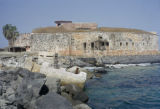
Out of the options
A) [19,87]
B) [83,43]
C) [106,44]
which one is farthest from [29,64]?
[106,44]

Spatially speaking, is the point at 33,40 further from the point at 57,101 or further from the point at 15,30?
the point at 57,101

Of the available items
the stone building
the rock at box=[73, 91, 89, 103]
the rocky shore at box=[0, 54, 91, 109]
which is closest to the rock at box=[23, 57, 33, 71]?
the rocky shore at box=[0, 54, 91, 109]

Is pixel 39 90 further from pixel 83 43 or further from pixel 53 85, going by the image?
pixel 83 43

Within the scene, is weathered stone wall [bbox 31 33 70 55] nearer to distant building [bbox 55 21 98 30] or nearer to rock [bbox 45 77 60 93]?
distant building [bbox 55 21 98 30]

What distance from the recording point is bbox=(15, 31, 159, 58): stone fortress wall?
33219 mm

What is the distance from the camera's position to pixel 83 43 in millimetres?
33812

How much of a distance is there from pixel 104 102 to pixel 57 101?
148 inches

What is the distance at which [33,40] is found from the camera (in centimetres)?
3384

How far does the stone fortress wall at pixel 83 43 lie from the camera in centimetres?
3322

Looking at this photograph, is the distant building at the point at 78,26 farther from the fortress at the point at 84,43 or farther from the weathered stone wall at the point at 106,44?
the weathered stone wall at the point at 106,44

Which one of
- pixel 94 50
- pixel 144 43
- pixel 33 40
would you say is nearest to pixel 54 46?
pixel 33 40

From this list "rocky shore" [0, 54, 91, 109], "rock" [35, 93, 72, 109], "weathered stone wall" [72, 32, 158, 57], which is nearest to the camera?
"rock" [35, 93, 72, 109]

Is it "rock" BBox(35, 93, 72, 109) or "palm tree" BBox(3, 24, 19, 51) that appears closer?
"rock" BBox(35, 93, 72, 109)

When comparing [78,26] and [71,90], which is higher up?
[78,26]
